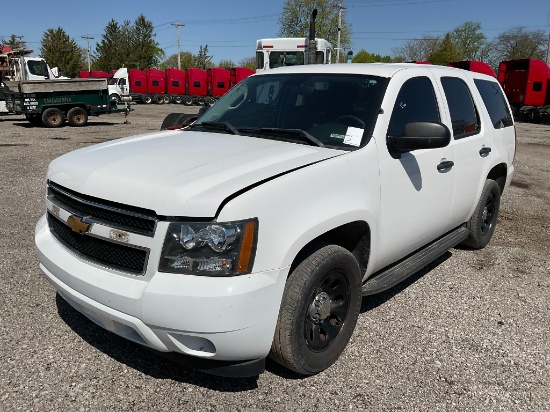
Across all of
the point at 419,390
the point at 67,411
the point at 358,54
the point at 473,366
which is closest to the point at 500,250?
the point at 473,366

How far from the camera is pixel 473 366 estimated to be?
2936 mm

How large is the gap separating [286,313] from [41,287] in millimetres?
2510

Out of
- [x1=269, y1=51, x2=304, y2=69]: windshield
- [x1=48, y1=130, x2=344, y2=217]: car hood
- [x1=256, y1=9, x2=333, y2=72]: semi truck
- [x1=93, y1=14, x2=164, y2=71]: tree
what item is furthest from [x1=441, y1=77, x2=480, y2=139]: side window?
[x1=93, y1=14, x2=164, y2=71]: tree

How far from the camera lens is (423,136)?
2.97m

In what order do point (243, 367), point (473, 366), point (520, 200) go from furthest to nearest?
point (520, 200) < point (473, 366) < point (243, 367)

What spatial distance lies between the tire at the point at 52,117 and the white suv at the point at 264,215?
1656cm

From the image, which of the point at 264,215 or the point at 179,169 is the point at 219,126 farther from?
the point at 264,215

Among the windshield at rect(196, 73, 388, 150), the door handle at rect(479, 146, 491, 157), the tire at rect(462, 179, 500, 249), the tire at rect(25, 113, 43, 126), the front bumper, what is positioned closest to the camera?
the front bumper

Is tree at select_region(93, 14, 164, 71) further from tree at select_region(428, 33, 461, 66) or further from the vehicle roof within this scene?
the vehicle roof

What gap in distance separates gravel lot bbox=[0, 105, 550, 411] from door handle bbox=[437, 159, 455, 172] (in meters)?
1.10

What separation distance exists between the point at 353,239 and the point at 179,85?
117 feet

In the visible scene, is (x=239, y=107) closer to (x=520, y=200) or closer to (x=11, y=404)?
(x=11, y=404)

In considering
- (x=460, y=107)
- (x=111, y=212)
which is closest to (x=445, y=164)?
(x=460, y=107)

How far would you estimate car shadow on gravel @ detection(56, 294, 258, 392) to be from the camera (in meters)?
2.71
